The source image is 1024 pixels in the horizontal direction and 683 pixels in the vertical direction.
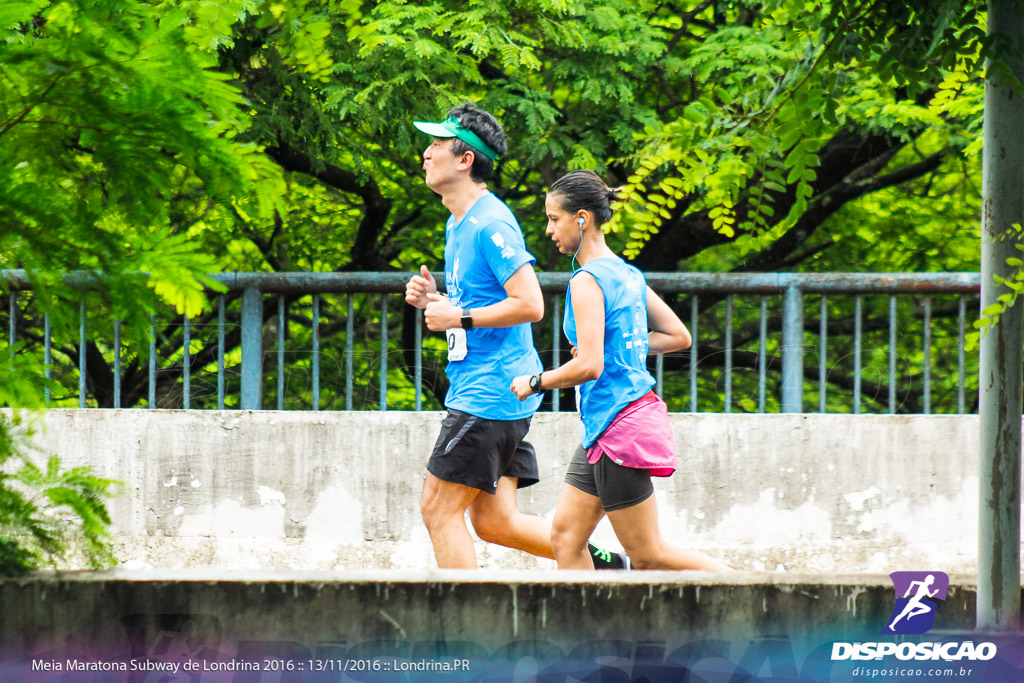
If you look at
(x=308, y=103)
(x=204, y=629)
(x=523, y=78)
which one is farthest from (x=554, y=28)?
(x=204, y=629)

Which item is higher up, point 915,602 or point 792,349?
point 792,349

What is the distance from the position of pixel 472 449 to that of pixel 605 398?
0.54m

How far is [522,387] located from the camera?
3.47 meters

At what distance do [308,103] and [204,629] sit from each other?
5.46 meters

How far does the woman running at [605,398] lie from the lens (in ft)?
11.4

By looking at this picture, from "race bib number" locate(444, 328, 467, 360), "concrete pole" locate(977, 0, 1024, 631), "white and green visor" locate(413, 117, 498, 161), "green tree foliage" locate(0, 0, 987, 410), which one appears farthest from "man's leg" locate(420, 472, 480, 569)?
"concrete pole" locate(977, 0, 1024, 631)

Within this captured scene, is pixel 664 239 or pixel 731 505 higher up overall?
pixel 664 239

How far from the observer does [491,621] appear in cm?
231

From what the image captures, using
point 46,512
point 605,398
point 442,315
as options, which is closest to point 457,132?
point 442,315

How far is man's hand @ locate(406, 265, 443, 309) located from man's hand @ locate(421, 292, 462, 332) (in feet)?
0.10

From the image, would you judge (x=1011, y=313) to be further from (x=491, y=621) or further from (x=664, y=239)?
(x=664, y=239)

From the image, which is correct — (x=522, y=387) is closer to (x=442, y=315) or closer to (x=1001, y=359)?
(x=442, y=315)

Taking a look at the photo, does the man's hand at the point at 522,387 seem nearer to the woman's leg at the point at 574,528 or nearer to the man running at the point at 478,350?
the man running at the point at 478,350

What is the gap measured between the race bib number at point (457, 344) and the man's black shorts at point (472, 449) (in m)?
0.22
